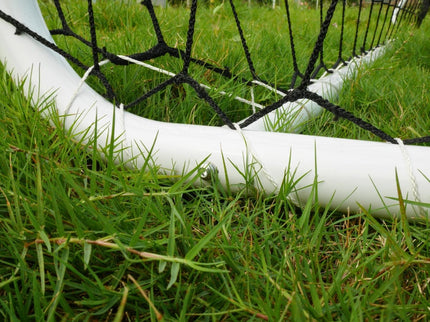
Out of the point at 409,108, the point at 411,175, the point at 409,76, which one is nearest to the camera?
the point at 411,175

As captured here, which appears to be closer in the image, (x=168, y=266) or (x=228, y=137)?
(x=168, y=266)

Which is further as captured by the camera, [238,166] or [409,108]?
[409,108]

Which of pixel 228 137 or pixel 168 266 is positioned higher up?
pixel 228 137

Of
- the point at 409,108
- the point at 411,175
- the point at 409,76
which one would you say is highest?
the point at 409,76

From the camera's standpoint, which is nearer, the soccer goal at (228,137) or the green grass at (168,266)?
the green grass at (168,266)

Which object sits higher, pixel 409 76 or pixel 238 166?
pixel 409 76

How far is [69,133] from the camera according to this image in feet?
2.16

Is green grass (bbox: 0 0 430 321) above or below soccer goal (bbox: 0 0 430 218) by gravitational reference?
below

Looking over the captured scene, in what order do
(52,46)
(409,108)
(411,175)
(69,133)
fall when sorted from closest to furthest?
(411,175), (69,133), (52,46), (409,108)

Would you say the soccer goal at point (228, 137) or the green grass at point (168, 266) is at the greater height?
the soccer goal at point (228, 137)

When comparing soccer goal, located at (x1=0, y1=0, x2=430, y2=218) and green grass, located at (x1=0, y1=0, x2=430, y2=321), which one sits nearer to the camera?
green grass, located at (x1=0, y1=0, x2=430, y2=321)

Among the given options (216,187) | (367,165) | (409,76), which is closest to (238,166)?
(216,187)

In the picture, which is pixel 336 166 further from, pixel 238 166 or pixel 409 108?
pixel 409 108

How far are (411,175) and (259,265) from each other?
26 centimetres
